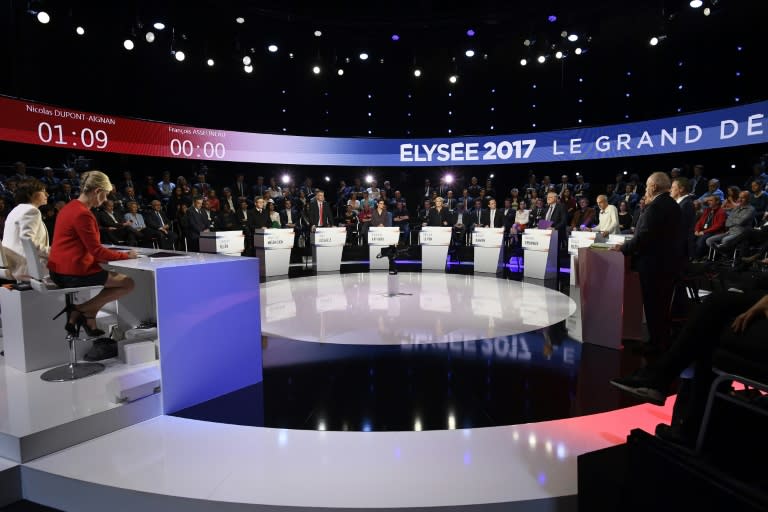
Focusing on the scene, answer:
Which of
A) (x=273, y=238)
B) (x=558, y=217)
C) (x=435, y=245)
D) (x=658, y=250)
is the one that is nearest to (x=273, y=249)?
(x=273, y=238)

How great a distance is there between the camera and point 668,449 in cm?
142

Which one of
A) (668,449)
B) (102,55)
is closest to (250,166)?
(102,55)

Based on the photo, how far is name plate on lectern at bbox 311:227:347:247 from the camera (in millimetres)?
8984

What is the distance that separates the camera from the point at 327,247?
905 cm

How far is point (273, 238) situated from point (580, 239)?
16.8ft

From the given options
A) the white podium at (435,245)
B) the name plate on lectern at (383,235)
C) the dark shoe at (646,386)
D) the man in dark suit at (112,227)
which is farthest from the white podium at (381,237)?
the dark shoe at (646,386)

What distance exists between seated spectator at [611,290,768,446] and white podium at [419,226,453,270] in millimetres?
7527

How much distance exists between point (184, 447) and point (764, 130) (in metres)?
10.3

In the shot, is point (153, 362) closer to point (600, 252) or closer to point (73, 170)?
point (600, 252)

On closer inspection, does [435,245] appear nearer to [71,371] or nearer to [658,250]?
[658,250]

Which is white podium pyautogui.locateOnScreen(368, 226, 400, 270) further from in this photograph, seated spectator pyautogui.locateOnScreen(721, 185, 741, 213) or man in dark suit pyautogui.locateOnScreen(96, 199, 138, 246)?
seated spectator pyautogui.locateOnScreen(721, 185, 741, 213)

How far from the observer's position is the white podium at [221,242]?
25.8 feet

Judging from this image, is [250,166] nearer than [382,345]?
No

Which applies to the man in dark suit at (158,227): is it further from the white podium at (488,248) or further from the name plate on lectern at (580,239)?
the name plate on lectern at (580,239)
